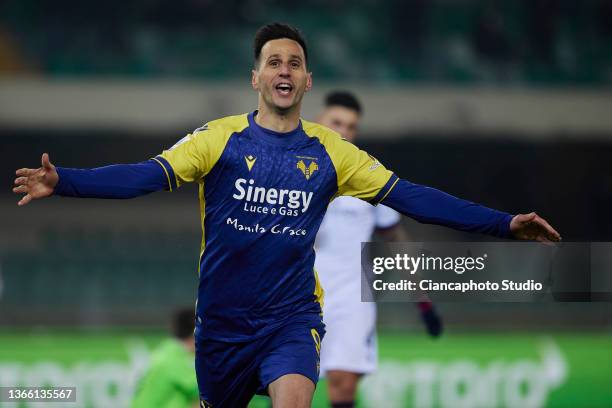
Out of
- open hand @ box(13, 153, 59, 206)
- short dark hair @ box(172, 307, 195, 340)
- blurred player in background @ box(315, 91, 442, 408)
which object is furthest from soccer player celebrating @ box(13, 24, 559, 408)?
short dark hair @ box(172, 307, 195, 340)

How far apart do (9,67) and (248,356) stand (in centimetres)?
1721

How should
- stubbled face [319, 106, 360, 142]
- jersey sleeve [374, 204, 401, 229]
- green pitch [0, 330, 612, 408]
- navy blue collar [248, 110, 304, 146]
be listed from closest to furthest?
navy blue collar [248, 110, 304, 146], stubbled face [319, 106, 360, 142], jersey sleeve [374, 204, 401, 229], green pitch [0, 330, 612, 408]

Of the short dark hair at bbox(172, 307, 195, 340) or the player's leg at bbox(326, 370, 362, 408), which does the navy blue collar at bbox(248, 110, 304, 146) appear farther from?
the short dark hair at bbox(172, 307, 195, 340)

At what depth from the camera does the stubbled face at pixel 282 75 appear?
488 cm

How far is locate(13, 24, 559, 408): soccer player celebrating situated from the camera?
480 centimetres

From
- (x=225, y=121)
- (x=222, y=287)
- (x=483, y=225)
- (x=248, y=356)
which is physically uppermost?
(x=225, y=121)

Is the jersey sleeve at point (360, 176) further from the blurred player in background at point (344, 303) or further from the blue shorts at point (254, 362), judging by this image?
the blurred player in background at point (344, 303)

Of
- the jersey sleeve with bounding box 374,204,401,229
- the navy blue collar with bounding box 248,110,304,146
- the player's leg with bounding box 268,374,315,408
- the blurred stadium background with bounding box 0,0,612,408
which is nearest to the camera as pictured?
the player's leg with bounding box 268,374,315,408

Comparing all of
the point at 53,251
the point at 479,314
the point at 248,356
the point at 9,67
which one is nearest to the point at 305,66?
the point at 248,356

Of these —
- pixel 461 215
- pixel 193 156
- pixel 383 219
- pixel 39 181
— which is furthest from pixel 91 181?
pixel 383 219

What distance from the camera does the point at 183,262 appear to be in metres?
18.1

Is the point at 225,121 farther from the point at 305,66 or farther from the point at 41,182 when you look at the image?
the point at 41,182

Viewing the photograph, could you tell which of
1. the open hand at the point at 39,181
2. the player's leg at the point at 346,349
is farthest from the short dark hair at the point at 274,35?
the player's leg at the point at 346,349

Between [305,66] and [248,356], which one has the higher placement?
[305,66]
